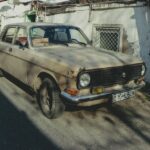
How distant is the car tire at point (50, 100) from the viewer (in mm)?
5184

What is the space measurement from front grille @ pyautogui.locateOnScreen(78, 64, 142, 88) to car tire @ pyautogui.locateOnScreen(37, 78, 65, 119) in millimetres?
654

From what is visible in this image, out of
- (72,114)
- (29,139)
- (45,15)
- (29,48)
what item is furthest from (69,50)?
(45,15)

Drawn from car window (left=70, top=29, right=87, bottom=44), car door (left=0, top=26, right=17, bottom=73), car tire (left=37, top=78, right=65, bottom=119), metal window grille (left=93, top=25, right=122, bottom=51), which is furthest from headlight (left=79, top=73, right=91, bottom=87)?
metal window grille (left=93, top=25, right=122, bottom=51)

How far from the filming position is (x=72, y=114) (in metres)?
5.70

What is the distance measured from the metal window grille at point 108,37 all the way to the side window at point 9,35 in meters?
3.10

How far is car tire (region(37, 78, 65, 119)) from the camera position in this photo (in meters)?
5.18

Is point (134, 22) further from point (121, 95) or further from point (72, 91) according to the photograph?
point (72, 91)

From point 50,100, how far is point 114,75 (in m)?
1.26

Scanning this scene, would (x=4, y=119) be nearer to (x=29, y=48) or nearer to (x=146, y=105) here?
(x=29, y=48)

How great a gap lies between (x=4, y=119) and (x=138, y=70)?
2.72 meters

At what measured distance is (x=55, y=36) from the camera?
6.43 meters

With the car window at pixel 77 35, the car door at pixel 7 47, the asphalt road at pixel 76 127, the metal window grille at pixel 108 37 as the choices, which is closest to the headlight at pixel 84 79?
the asphalt road at pixel 76 127

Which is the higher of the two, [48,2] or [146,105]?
[48,2]

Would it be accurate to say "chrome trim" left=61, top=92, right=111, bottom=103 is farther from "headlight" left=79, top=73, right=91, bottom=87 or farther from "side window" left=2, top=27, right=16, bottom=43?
"side window" left=2, top=27, right=16, bottom=43
